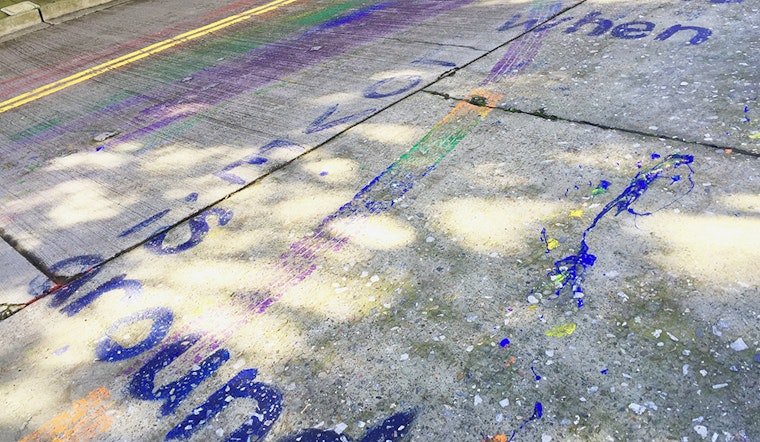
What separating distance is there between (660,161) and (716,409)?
161 cm

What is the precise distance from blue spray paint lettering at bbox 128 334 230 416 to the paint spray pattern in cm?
152

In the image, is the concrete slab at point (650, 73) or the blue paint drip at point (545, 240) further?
the concrete slab at point (650, 73)

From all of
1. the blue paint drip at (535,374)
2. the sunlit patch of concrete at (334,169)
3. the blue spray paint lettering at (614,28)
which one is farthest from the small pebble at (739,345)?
the blue spray paint lettering at (614,28)

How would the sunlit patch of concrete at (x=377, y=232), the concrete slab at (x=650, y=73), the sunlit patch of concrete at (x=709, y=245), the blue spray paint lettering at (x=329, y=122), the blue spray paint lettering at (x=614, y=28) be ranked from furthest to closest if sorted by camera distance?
the blue spray paint lettering at (x=614, y=28) → the blue spray paint lettering at (x=329, y=122) → the concrete slab at (x=650, y=73) → the sunlit patch of concrete at (x=377, y=232) → the sunlit patch of concrete at (x=709, y=245)

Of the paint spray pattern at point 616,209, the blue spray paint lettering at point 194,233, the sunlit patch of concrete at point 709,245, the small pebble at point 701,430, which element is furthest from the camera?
the blue spray paint lettering at point 194,233

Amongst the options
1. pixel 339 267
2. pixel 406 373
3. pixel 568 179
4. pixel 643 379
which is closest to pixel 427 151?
pixel 568 179

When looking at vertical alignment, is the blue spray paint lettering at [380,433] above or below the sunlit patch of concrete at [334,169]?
below

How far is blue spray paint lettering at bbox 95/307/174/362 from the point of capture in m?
2.57

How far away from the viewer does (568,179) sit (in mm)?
3174

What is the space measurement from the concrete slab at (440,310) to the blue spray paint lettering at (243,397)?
0.01 meters

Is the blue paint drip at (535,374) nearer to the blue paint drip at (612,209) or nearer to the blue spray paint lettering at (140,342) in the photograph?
the blue paint drip at (612,209)

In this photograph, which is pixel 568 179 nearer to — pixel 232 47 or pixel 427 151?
pixel 427 151

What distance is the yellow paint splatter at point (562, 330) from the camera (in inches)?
90.5

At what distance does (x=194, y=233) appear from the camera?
3314 mm
